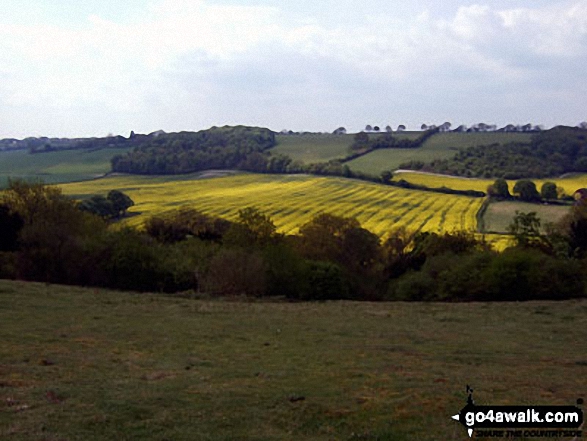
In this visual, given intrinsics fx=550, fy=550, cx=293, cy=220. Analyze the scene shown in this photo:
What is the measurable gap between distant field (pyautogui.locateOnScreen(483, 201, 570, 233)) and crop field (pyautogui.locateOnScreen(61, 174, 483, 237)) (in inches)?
109

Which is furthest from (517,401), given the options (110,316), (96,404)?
(110,316)

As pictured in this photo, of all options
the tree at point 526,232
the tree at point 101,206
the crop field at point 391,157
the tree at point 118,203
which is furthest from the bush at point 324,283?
the crop field at point 391,157

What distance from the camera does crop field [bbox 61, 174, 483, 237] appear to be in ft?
306

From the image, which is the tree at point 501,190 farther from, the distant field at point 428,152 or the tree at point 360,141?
the tree at point 360,141

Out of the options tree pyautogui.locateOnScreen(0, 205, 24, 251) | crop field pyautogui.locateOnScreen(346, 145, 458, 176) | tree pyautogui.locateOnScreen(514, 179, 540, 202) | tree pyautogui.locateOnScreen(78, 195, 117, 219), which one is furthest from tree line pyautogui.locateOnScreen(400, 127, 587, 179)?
tree pyautogui.locateOnScreen(0, 205, 24, 251)

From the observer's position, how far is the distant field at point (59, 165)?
146 metres

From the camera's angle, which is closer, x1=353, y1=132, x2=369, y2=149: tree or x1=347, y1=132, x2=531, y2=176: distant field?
x1=347, y1=132, x2=531, y2=176: distant field

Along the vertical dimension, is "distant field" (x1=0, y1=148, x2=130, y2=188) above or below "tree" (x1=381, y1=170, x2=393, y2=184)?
above

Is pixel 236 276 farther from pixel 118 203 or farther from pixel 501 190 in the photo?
pixel 501 190

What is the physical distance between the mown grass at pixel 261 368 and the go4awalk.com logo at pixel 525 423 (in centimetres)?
51

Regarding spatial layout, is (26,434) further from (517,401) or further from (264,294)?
(264,294)

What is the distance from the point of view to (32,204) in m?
57.2

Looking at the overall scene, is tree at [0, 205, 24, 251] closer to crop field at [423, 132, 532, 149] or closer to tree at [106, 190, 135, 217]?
tree at [106, 190, 135, 217]

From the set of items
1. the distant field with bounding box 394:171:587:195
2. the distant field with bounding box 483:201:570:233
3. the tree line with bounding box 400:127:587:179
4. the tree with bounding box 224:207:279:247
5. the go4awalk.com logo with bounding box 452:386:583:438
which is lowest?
the distant field with bounding box 483:201:570:233
